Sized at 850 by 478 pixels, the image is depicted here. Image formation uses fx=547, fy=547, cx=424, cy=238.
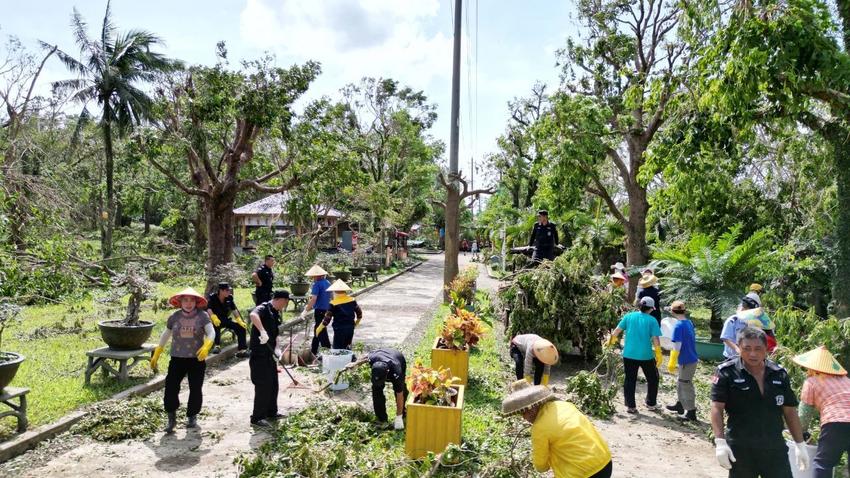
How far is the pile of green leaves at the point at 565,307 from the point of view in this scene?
9.55 m

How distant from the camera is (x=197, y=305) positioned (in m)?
6.91

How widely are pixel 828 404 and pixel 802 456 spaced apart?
1.54ft

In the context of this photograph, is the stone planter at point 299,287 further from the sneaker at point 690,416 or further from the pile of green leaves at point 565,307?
the sneaker at point 690,416

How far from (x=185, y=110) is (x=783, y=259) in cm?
1556

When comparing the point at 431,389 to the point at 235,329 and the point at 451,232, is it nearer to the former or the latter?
the point at 235,329

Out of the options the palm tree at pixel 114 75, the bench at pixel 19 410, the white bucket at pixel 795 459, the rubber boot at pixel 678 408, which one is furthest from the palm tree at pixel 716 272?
the palm tree at pixel 114 75

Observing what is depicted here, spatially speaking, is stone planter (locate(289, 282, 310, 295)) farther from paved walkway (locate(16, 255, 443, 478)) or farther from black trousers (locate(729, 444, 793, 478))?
black trousers (locate(729, 444, 793, 478))

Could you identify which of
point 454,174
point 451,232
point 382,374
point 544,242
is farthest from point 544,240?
point 382,374

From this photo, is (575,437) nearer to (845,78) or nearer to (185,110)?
(845,78)

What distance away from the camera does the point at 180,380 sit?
667cm

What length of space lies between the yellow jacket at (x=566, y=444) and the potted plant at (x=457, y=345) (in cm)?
424

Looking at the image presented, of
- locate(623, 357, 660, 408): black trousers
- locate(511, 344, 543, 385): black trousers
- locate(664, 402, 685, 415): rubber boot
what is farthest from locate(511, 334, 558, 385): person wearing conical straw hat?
locate(664, 402, 685, 415): rubber boot

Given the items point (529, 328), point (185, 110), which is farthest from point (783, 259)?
point (185, 110)

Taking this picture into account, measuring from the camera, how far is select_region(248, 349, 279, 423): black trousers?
6750 millimetres
